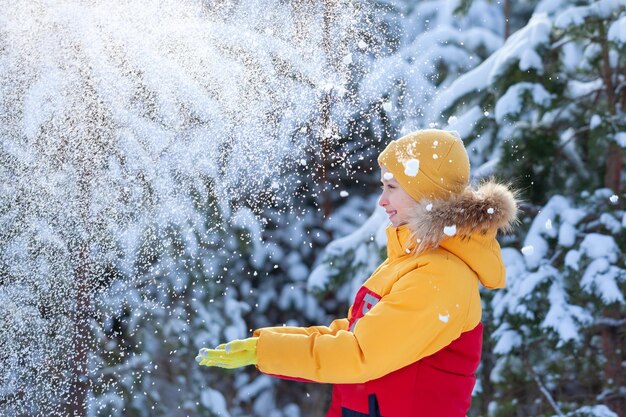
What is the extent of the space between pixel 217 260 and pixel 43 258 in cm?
156

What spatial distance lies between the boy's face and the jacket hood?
0.15 ft

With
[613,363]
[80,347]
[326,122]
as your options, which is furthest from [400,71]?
[80,347]

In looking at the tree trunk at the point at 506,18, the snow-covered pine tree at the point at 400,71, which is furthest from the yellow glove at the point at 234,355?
the tree trunk at the point at 506,18

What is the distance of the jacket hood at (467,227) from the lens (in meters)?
2.02

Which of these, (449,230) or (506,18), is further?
(506,18)

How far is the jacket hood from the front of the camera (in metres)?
2.02

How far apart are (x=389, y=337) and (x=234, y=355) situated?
371 millimetres

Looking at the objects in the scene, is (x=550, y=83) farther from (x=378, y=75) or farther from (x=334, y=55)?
(x=334, y=55)

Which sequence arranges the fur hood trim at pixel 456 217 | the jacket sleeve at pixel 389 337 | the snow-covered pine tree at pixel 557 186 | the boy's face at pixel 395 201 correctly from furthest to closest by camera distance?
the snow-covered pine tree at pixel 557 186 → the boy's face at pixel 395 201 → the fur hood trim at pixel 456 217 → the jacket sleeve at pixel 389 337

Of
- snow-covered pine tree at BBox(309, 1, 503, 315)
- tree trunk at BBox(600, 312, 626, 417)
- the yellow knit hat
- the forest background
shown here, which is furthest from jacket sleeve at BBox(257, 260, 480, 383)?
tree trunk at BBox(600, 312, 626, 417)

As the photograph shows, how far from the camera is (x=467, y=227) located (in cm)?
205

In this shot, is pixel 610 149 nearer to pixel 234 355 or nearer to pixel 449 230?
pixel 449 230

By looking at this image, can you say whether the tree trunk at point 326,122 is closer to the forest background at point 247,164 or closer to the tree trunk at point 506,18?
the forest background at point 247,164

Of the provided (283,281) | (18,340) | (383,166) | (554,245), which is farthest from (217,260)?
(383,166)
